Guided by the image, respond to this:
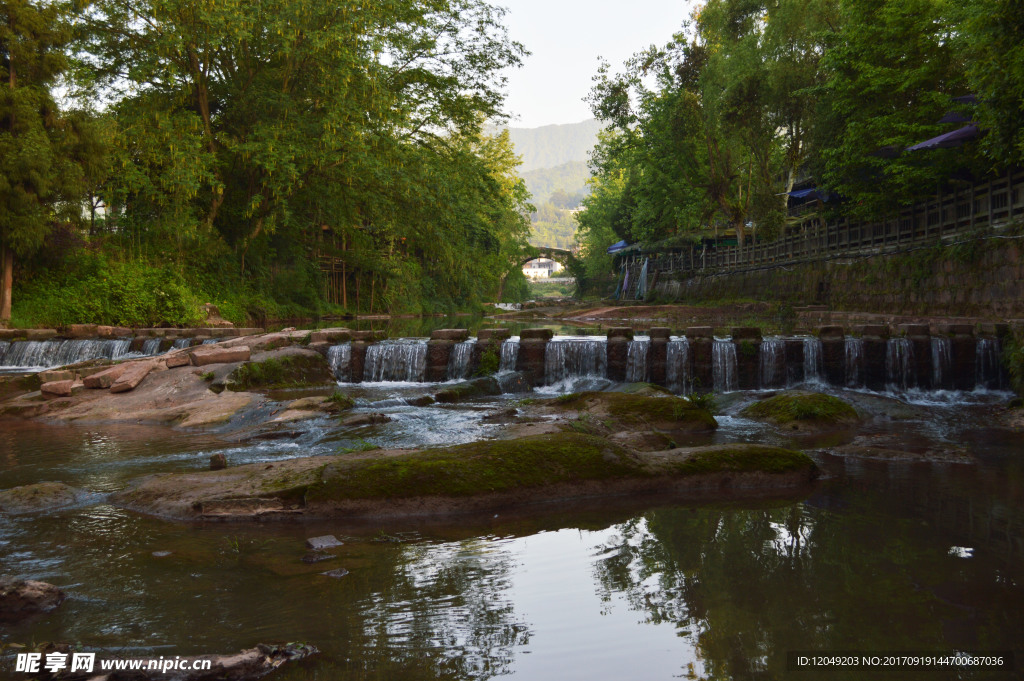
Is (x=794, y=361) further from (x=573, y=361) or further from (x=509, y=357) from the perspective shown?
(x=509, y=357)

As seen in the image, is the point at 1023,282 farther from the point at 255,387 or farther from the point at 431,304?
the point at 431,304

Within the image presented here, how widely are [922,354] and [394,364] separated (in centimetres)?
1163

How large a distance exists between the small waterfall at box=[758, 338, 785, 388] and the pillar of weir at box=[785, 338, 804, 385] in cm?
12

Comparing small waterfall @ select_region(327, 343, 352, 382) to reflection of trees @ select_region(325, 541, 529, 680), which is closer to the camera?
reflection of trees @ select_region(325, 541, 529, 680)

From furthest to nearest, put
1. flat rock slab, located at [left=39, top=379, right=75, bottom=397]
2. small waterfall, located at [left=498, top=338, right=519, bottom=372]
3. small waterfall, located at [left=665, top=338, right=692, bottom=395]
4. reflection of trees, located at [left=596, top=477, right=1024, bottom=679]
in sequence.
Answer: small waterfall, located at [left=498, top=338, right=519, bottom=372] → small waterfall, located at [left=665, top=338, right=692, bottom=395] → flat rock slab, located at [left=39, top=379, right=75, bottom=397] → reflection of trees, located at [left=596, top=477, right=1024, bottom=679]

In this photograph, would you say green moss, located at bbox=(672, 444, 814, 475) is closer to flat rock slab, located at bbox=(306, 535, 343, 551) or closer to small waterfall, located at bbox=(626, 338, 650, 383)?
flat rock slab, located at bbox=(306, 535, 343, 551)

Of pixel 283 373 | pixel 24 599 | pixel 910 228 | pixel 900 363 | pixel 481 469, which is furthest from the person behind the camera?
pixel 910 228

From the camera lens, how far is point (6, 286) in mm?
18484

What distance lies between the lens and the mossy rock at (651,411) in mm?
8922

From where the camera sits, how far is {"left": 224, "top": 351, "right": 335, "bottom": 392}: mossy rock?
39.2 feet

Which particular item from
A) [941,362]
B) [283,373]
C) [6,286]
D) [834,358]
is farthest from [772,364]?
[6,286]

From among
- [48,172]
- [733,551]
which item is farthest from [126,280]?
[733,551]

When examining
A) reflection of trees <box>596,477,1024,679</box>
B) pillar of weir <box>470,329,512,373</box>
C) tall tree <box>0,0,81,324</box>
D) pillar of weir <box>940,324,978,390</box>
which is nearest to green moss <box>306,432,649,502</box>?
reflection of trees <box>596,477,1024,679</box>

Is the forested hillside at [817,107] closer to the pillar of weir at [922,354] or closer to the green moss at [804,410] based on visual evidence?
the pillar of weir at [922,354]
